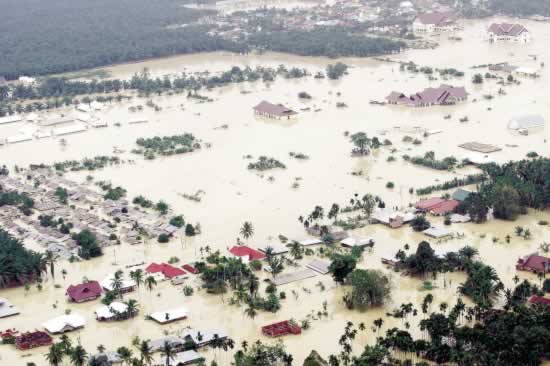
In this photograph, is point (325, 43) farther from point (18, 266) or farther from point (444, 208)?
point (18, 266)

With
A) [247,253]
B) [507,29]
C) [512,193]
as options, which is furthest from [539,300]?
[507,29]

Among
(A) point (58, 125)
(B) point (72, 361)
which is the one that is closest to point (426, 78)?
(A) point (58, 125)

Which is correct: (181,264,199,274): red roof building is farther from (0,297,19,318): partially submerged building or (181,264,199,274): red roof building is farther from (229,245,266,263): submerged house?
(0,297,19,318): partially submerged building

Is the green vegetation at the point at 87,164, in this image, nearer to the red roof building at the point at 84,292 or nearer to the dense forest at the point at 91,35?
the red roof building at the point at 84,292

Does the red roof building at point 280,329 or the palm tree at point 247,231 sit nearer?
the red roof building at point 280,329

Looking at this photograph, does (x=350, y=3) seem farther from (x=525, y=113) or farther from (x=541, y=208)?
(x=541, y=208)

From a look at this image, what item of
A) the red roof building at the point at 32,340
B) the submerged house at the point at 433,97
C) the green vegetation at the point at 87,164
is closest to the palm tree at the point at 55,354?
the red roof building at the point at 32,340
